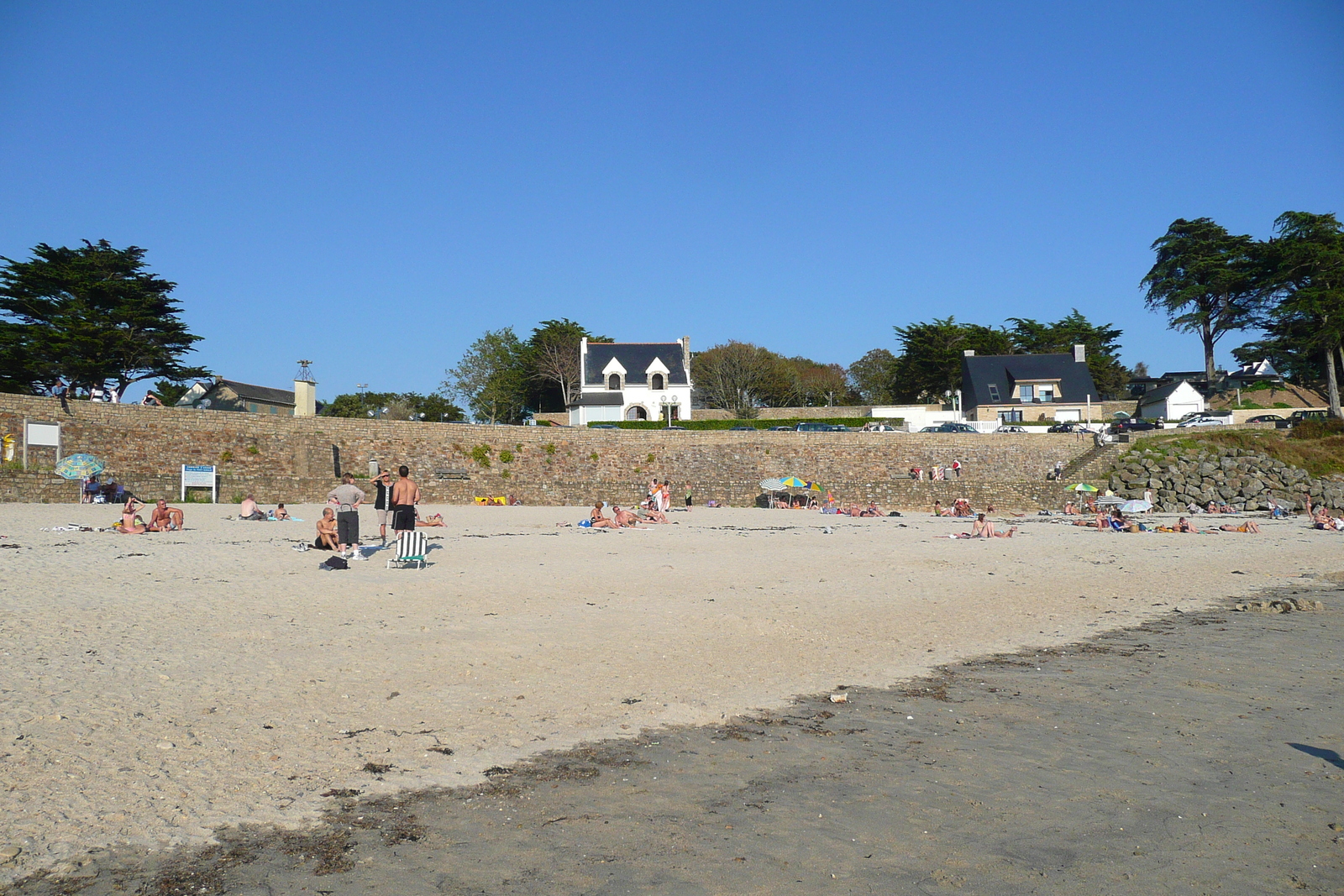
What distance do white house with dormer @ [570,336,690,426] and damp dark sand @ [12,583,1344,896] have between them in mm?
47626

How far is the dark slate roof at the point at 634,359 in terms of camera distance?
183ft

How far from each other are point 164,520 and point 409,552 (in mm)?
6800

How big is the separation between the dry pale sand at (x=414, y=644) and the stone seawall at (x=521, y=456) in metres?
8.44

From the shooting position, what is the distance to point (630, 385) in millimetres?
Result: 55500

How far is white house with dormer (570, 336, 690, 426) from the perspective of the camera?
5459 cm

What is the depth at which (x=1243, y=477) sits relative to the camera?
32.2 metres

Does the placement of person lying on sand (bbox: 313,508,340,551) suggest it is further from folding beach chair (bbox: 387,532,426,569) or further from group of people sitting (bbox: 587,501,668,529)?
group of people sitting (bbox: 587,501,668,529)

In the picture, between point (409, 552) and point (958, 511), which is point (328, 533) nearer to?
point (409, 552)

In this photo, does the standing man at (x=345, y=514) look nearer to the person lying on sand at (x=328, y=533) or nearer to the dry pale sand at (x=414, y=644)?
the person lying on sand at (x=328, y=533)

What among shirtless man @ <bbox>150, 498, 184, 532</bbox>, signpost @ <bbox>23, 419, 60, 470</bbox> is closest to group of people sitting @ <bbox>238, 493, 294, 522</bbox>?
shirtless man @ <bbox>150, 498, 184, 532</bbox>

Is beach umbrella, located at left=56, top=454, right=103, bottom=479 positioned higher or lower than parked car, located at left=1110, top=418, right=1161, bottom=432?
lower

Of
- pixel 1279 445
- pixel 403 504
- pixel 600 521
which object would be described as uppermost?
pixel 1279 445

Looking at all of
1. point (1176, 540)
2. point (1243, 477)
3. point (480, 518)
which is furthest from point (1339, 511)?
point (480, 518)

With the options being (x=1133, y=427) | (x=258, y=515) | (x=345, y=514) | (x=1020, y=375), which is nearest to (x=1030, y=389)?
(x=1020, y=375)
